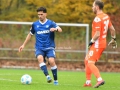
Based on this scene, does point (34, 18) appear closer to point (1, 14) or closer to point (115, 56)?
point (1, 14)

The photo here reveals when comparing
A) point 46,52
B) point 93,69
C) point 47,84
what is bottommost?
point 47,84

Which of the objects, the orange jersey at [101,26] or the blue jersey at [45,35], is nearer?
the orange jersey at [101,26]

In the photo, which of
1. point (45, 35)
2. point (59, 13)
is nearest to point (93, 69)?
point (45, 35)

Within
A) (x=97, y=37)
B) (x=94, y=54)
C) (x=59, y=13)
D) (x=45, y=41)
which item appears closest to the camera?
(x=97, y=37)

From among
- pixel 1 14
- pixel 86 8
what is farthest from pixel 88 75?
pixel 1 14

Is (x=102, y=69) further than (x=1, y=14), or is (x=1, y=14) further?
(x=1, y=14)

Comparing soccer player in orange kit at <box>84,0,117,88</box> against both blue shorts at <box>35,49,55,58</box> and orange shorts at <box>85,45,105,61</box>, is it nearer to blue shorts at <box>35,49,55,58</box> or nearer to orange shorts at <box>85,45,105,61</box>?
orange shorts at <box>85,45,105,61</box>

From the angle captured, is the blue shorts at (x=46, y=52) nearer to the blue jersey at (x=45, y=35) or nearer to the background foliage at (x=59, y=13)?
the blue jersey at (x=45, y=35)

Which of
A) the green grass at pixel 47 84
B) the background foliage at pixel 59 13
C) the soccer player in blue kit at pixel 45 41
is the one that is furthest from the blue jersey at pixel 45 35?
the background foliage at pixel 59 13

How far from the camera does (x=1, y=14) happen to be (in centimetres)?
3019

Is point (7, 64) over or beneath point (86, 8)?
beneath

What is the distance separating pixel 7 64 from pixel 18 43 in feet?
5.23

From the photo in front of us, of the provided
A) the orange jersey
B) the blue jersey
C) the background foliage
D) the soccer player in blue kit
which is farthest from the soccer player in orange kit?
the background foliage

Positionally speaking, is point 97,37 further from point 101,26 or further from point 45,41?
point 45,41
